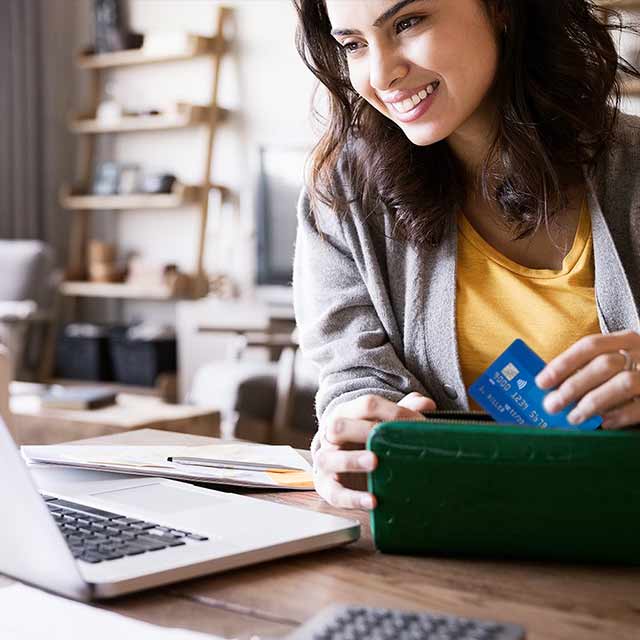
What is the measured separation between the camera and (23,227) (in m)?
6.08

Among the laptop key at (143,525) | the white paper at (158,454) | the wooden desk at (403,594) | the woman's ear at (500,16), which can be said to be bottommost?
the white paper at (158,454)

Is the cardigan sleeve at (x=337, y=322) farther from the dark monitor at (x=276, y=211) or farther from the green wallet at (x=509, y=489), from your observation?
the dark monitor at (x=276, y=211)

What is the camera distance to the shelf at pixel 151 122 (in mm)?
5430

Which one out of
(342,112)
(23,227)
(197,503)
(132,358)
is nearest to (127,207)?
(23,227)

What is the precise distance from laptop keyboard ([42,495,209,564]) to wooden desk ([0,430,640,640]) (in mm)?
47

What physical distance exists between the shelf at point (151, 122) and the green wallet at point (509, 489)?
4.75 m

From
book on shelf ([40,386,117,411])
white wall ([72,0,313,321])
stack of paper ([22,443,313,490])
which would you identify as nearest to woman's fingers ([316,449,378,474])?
stack of paper ([22,443,313,490])

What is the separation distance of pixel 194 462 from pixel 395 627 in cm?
53

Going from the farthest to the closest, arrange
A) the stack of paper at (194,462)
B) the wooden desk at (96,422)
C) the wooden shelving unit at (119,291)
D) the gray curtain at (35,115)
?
1. the gray curtain at (35,115)
2. the wooden shelving unit at (119,291)
3. the wooden desk at (96,422)
4. the stack of paper at (194,462)

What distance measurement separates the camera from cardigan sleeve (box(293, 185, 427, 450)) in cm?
128

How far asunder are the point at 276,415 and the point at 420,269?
2.72 m

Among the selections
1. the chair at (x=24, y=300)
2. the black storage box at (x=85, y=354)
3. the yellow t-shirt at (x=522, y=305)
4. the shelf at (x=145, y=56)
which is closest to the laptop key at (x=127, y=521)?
the yellow t-shirt at (x=522, y=305)

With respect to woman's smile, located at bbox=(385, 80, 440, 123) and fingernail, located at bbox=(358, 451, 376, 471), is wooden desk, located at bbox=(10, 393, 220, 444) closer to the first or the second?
woman's smile, located at bbox=(385, 80, 440, 123)

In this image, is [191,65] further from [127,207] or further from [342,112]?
[342,112]
